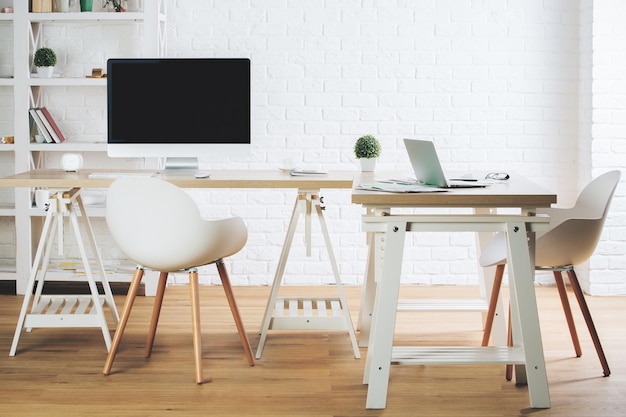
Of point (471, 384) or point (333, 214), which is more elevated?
point (333, 214)

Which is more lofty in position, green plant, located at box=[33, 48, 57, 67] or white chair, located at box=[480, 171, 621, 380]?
green plant, located at box=[33, 48, 57, 67]

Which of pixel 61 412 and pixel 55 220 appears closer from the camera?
pixel 61 412

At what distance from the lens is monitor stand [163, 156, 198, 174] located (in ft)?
12.8

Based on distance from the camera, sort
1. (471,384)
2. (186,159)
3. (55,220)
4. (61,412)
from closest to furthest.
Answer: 1. (61,412)
2. (471,384)
3. (55,220)
4. (186,159)

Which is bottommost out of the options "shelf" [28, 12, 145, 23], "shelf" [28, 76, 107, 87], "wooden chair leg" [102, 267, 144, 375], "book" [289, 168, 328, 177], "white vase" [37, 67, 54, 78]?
"wooden chair leg" [102, 267, 144, 375]

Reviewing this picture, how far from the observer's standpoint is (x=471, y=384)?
125 inches

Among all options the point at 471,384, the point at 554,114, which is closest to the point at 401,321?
the point at 471,384

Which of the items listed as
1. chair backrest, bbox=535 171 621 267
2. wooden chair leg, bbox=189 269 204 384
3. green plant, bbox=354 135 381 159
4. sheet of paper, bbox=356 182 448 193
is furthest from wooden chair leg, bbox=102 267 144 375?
chair backrest, bbox=535 171 621 267

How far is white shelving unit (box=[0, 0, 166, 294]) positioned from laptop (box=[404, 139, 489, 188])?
1.90 meters

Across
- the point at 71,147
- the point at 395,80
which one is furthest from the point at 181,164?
the point at 395,80

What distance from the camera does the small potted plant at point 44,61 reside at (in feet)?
14.9

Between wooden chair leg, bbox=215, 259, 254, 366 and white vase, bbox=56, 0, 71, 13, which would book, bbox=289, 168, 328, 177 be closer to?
wooden chair leg, bbox=215, 259, 254, 366

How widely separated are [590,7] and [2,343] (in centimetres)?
325

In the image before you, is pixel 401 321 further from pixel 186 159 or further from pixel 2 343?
pixel 2 343
